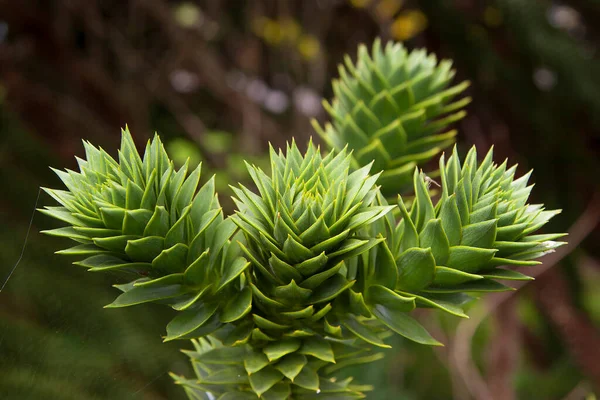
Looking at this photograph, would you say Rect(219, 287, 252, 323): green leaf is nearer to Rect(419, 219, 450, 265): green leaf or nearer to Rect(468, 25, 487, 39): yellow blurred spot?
Rect(419, 219, 450, 265): green leaf

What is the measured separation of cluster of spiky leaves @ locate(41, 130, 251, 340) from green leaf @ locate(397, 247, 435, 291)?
0.11 meters

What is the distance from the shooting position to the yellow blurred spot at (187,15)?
1.93 metres

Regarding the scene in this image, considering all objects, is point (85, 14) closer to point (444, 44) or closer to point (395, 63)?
point (444, 44)

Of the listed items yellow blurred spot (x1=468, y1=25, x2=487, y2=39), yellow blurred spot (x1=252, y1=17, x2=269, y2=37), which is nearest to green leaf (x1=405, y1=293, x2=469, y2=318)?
yellow blurred spot (x1=468, y1=25, x2=487, y2=39)

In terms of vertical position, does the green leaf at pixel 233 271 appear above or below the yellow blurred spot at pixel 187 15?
below

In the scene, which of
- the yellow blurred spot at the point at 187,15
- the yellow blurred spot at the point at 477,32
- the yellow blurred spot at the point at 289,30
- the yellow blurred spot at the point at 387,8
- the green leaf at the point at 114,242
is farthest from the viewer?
the yellow blurred spot at the point at 289,30

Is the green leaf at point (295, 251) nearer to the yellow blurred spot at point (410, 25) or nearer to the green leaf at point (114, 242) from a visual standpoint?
the green leaf at point (114, 242)

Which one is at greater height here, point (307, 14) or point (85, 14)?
point (307, 14)

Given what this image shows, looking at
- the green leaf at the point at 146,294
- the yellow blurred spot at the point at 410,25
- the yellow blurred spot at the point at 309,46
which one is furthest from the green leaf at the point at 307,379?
the yellow blurred spot at the point at 309,46

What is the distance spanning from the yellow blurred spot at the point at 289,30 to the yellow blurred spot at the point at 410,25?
508 mm

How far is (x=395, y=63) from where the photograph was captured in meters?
0.59

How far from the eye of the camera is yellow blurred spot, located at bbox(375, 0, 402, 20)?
172cm

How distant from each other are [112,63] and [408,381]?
1648 mm

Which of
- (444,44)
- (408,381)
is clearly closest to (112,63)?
(444,44)
